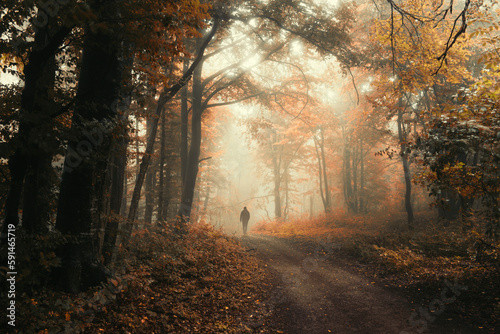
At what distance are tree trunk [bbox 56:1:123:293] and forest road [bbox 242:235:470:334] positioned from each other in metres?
3.51

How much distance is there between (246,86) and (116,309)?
37.2ft

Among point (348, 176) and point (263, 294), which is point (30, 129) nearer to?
point (263, 294)

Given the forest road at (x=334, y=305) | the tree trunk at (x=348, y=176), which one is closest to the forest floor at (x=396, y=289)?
the forest road at (x=334, y=305)

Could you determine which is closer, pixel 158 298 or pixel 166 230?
pixel 158 298

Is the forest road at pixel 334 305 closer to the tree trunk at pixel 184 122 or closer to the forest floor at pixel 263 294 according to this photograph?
the forest floor at pixel 263 294

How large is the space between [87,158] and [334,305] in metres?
5.90

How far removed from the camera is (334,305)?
6324 millimetres

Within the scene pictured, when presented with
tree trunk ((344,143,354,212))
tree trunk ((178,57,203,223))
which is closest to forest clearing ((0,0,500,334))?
tree trunk ((178,57,203,223))

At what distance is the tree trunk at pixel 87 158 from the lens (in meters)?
4.43

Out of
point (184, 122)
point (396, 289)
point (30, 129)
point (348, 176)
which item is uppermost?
point (184, 122)

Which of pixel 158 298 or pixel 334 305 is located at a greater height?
pixel 158 298

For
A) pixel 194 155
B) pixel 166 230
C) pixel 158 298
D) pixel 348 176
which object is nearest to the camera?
pixel 158 298

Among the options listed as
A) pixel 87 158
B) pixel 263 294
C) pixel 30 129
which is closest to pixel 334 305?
pixel 263 294

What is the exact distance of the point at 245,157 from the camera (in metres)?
43.4
